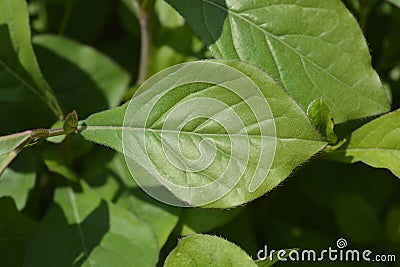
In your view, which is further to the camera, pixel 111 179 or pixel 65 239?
pixel 111 179

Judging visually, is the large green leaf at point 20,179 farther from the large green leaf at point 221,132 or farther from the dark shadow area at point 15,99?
the large green leaf at point 221,132

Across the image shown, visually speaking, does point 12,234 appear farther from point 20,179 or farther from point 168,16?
point 168,16

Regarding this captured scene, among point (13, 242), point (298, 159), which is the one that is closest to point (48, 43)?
point (13, 242)

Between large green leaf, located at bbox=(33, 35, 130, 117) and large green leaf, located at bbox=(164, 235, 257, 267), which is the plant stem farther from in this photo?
large green leaf, located at bbox=(164, 235, 257, 267)

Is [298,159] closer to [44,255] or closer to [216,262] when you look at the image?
[216,262]

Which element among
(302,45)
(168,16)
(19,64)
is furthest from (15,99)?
(302,45)
